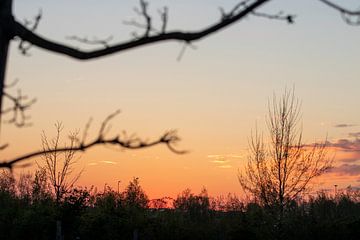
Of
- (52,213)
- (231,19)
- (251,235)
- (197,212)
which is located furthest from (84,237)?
(231,19)

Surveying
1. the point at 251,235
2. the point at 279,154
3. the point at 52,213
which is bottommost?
the point at 251,235

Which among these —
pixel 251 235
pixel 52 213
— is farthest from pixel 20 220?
pixel 251 235

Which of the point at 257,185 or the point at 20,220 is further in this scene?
the point at 257,185

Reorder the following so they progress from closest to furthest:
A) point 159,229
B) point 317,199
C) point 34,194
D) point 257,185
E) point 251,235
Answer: point 251,235
point 159,229
point 257,185
point 34,194
point 317,199

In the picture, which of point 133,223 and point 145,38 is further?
point 133,223

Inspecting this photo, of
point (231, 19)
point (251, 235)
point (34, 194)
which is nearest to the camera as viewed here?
point (231, 19)

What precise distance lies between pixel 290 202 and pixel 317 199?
9.02 metres

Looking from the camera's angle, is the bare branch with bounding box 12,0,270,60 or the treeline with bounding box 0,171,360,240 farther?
the treeline with bounding box 0,171,360,240

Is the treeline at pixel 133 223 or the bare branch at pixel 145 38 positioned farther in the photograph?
the treeline at pixel 133 223

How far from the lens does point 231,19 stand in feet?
5.32

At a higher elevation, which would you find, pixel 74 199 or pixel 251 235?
pixel 74 199

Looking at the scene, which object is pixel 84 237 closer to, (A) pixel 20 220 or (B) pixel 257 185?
(A) pixel 20 220

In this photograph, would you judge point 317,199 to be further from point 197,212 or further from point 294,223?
point 294,223

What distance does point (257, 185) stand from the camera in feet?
71.0
